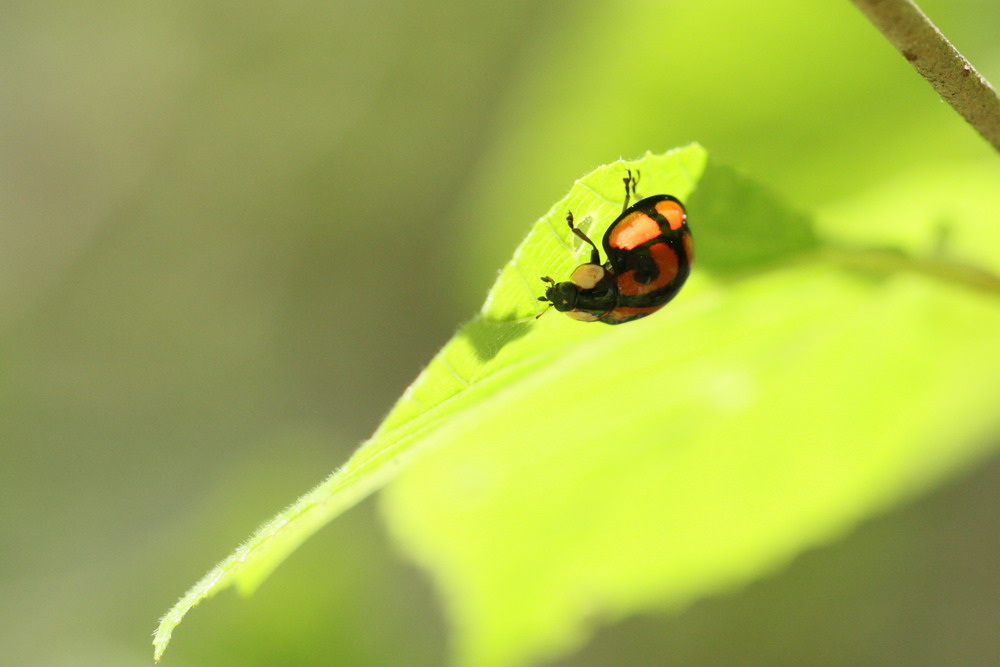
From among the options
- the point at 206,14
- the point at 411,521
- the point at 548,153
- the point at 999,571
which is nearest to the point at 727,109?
the point at 548,153

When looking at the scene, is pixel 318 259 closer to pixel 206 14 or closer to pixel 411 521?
pixel 206 14

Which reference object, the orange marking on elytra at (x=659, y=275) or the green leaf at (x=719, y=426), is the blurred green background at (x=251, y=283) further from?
the orange marking on elytra at (x=659, y=275)

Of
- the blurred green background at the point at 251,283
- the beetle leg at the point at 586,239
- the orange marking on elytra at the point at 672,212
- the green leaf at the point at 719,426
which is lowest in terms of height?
the green leaf at the point at 719,426

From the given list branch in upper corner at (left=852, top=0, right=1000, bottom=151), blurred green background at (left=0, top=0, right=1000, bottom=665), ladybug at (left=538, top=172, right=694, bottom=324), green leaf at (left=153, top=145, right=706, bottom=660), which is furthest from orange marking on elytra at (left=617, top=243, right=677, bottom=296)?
blurred green background at (left=0, top=0, right=1000, bottom=665)

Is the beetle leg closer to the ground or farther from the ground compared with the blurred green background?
closer to the ground

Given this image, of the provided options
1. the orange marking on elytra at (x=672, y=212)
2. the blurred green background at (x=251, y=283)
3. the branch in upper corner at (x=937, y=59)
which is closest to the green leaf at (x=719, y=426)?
the orange marking on elytra at (x=672, y=212)

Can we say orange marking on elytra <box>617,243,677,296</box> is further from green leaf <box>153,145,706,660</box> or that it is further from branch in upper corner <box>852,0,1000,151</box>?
branch in upper corner <box>852,0,1000,151</box>

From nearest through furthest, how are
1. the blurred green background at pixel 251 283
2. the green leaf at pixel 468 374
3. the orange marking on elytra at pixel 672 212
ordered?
the green leaf at pixel 468 374, the orange marking on elytra at pixel 672 212, the blurred green background at pixel 251 283
